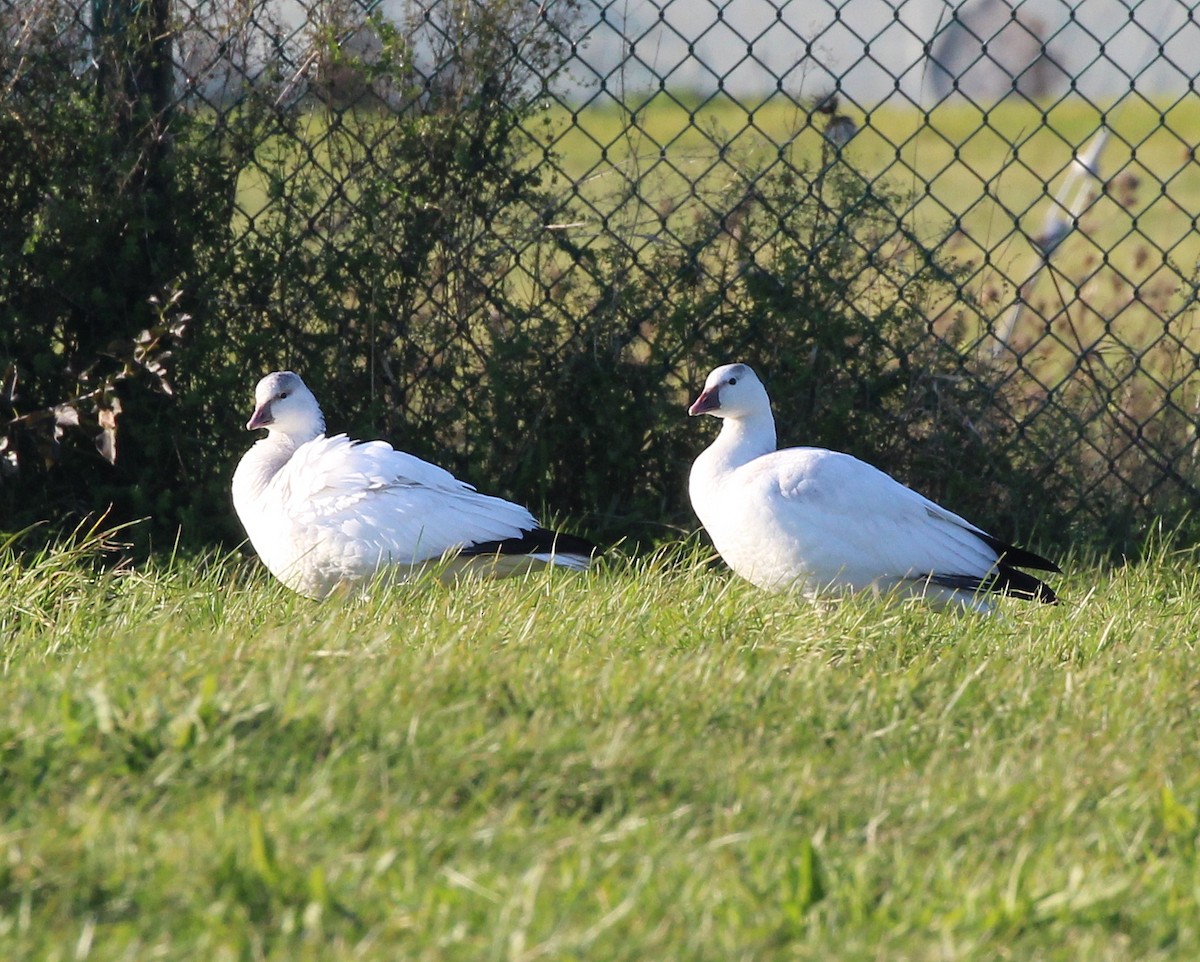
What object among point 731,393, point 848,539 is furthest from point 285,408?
point 848,539

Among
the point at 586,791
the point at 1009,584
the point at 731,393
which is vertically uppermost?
the point at 731,393

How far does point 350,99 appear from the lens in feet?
14.5

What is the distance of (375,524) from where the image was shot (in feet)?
12.6

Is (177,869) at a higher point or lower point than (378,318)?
lower

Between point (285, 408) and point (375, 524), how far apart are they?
0.60 m

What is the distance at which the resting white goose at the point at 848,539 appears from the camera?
12.3 ft

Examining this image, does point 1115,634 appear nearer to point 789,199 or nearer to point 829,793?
point 829,793

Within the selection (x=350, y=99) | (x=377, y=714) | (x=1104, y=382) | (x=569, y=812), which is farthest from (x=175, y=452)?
(x=1104, y=382)

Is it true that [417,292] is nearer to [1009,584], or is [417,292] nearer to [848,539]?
[848,539]

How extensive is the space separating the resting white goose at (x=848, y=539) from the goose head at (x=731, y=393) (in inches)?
11.2

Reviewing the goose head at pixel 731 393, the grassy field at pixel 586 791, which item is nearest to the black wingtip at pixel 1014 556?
the grassy field at pixel 586 791

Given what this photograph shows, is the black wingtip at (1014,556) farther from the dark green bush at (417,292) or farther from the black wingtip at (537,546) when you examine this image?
the black wingtip at (537,546)

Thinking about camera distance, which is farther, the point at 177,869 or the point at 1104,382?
the point at 1104,382

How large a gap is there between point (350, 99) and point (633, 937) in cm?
300
